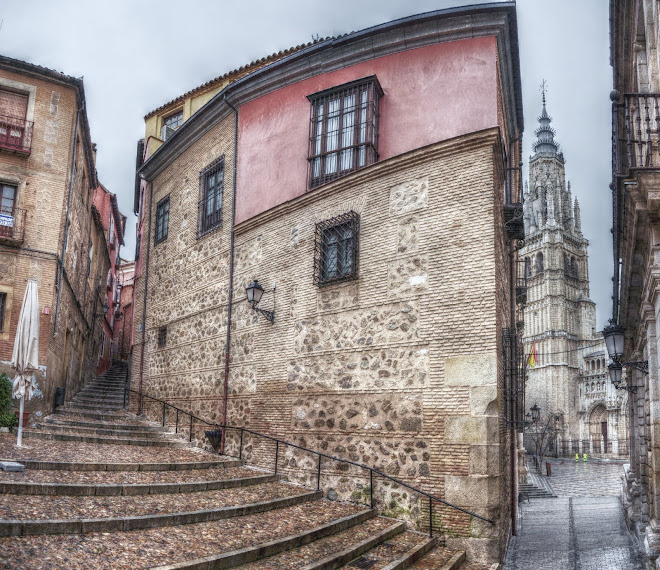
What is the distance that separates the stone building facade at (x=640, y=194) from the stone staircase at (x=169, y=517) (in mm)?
3494

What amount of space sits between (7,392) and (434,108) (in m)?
9.87

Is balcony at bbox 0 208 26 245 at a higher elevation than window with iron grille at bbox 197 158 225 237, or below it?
below

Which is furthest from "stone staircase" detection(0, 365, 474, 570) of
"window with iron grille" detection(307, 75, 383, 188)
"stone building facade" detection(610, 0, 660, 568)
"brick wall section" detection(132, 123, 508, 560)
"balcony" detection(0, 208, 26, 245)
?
"window with iron grille" detection(307, 75, 383, 188)

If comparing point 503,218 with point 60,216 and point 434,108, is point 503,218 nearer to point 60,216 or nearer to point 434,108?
point 434,108

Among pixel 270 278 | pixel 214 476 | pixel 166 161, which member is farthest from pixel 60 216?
pixel 214 476

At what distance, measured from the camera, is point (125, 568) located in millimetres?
5371

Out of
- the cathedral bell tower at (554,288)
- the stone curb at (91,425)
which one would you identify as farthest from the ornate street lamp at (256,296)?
the cathedral bell tower at (554,288)

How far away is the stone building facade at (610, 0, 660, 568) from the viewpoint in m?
6.79

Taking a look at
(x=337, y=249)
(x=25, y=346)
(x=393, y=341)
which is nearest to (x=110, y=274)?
(x=25, y=346)

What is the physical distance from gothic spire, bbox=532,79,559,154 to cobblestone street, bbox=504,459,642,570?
70303 mm

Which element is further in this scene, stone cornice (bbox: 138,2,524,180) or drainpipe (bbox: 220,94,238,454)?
drainpipe (bbox: 220,94,238,454)

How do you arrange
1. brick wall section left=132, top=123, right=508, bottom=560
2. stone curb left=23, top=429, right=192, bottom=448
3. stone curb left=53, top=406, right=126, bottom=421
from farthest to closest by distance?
stone curb left=53, top=406, right=126, bottom=421 → stone curb left=23, top=429, right=192, bottom=448 → brick wall section left=132, top=123, right=508, bottom=560

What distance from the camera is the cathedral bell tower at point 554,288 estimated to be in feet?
220

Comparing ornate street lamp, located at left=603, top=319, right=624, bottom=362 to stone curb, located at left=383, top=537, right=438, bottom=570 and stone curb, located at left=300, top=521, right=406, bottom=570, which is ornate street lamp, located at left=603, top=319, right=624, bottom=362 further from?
stone curb, located at left=300, top=521, right=406, bottom=570
